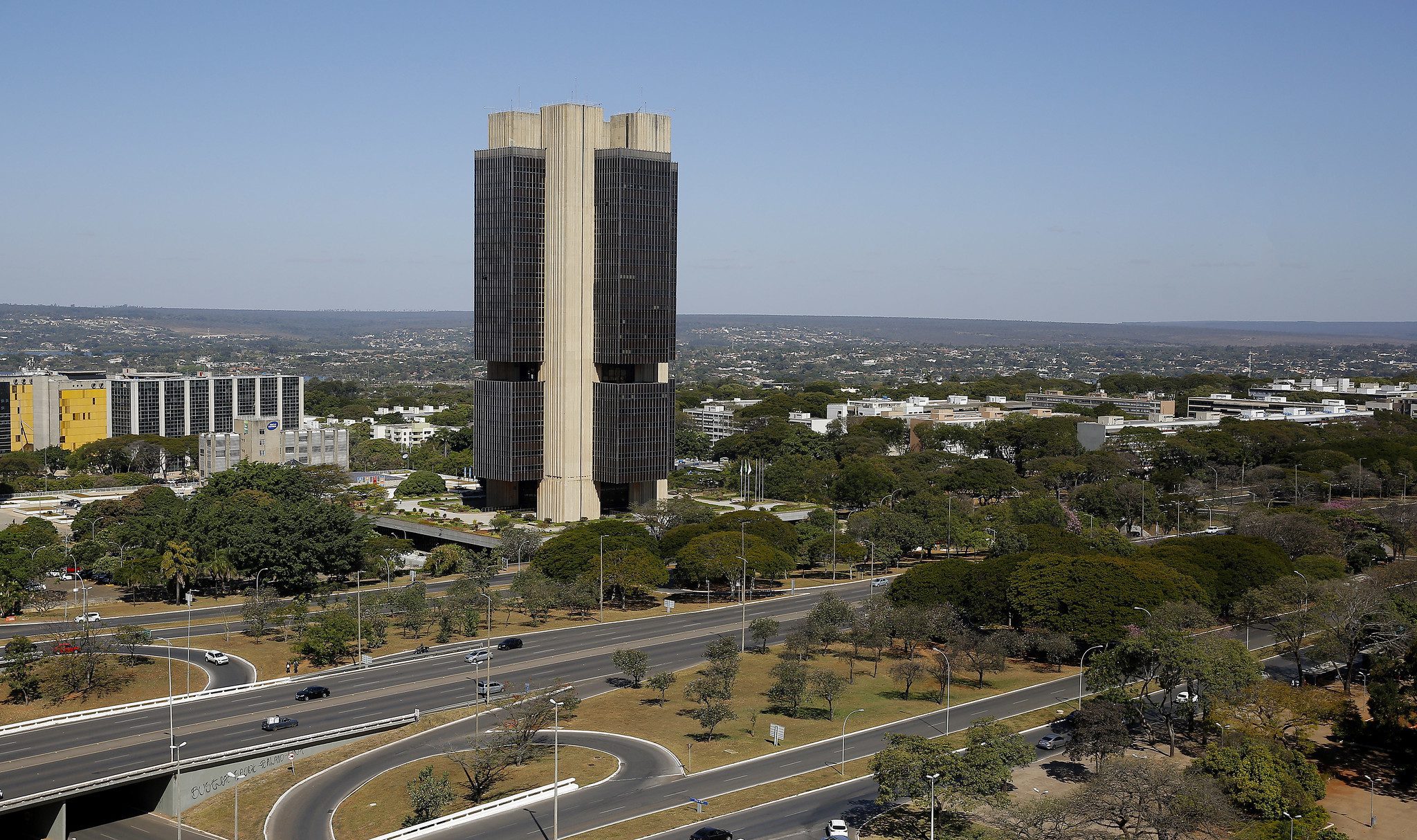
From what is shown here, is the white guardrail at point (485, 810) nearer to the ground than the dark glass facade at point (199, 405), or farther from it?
nearer to the ground

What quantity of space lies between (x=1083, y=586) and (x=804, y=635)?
15.3 metres

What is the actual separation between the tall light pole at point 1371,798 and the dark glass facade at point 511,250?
245 feet

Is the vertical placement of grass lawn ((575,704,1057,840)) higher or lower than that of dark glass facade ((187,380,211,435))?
lower

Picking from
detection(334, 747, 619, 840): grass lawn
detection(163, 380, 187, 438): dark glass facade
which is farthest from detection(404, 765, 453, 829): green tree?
detection(163, 380, 187, 438): dark glass facade

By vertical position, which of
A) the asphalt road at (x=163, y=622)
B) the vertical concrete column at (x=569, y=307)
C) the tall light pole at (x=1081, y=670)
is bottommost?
the asphalt road at (x=163, y=622)

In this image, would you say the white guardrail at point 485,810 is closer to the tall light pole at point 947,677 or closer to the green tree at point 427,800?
the green tree at point 427,800

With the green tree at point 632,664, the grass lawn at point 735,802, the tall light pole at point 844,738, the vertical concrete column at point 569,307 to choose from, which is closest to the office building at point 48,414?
the vertical concrete column at point 569,307

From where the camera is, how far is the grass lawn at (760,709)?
55.3 m

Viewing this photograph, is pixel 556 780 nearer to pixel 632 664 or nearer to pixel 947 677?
pixel 632 664

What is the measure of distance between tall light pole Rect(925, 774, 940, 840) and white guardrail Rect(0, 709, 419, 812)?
23.8 meters

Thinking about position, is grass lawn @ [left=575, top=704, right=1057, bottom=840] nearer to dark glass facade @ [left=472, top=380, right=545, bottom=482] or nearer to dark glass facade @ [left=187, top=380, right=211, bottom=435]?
dark glass facade @ [left=472, top=380, right=545, bottom=482]

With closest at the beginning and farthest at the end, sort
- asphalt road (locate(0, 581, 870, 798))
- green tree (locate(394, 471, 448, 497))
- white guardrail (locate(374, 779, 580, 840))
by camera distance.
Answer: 1. white guardrail (locate(374, 779, 580, 840))
2. asphalt road (locate(0, 581, 870, 798))
3. green tree (locate(394, 471, 448, 497))

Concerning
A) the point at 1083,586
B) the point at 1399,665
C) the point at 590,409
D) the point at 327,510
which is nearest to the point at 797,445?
the point at 590,409

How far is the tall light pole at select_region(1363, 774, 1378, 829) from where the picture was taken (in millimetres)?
47906
